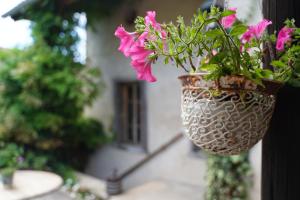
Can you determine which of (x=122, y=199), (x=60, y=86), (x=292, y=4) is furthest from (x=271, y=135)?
(x=60, y=86)

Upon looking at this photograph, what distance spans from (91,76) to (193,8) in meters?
1.95

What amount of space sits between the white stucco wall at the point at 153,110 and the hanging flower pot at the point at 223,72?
345cm

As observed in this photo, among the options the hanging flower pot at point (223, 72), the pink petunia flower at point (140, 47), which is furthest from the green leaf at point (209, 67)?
the pink petunia flower at point (140, 47)

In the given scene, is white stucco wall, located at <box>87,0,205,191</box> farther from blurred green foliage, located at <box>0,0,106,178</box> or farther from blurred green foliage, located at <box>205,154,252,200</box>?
blurred green foliage, located at <box>205,154,252,200</box>

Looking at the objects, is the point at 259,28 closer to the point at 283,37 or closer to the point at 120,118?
the point at 283,37

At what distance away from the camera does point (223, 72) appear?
707 millimetres

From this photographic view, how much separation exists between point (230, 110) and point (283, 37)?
218 millimetres

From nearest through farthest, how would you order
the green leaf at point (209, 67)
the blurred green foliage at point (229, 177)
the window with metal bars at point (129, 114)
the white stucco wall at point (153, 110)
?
the green leaf at point (209, 67)
the blurred green foliage at point (229, 177)
the white stucco wall at point (153, 110)
the window with metal bars at point (129, 114)

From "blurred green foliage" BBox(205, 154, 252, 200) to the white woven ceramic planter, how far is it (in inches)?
92.5

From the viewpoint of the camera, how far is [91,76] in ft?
16.8

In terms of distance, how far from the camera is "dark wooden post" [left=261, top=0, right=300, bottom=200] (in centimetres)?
80

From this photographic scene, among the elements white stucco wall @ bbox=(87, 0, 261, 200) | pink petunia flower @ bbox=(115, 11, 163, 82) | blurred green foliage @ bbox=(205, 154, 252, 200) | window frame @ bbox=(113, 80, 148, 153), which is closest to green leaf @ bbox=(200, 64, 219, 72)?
pink petunia flower @ bbox=(115, 11, 163, 82)

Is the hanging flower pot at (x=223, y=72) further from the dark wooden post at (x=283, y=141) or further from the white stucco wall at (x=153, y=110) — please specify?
the white stucco wall at (x=153, y=110)

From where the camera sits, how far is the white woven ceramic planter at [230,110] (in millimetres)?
735
